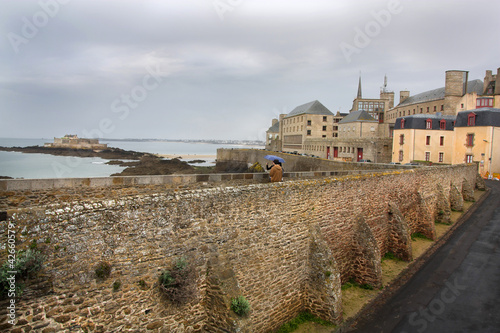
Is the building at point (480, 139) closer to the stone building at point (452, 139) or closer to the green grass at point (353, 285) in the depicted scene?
the stone building at point (452, 139)

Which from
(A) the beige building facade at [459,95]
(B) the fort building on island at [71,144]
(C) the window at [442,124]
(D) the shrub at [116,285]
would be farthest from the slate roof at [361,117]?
(B) the fort building on island at [71,144]

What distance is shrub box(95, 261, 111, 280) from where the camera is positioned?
16.0 feet

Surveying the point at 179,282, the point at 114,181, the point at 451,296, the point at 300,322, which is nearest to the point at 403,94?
the point at 451,296

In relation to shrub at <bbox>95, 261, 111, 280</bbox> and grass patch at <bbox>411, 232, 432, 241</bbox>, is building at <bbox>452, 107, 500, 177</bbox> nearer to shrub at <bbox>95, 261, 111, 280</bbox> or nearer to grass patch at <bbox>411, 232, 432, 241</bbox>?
grass patch at <bbox>411, 232, 432, 241</bbox>

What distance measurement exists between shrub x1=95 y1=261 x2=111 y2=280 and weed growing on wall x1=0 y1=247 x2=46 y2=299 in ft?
2.72

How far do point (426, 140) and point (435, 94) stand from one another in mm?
20640

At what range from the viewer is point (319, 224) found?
969cm

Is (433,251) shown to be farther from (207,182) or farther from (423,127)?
(423,127)

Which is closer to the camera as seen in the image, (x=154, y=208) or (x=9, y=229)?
(x=9, y=229)

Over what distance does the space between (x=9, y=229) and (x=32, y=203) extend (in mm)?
2978

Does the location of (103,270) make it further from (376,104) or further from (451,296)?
(376,104)

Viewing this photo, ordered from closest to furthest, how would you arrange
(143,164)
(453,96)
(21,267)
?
(21,267) < (143,164) < (453,96)

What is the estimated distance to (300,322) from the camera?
8578mm

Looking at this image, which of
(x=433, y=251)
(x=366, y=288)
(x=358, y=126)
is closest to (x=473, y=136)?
(x=358, y=126)
